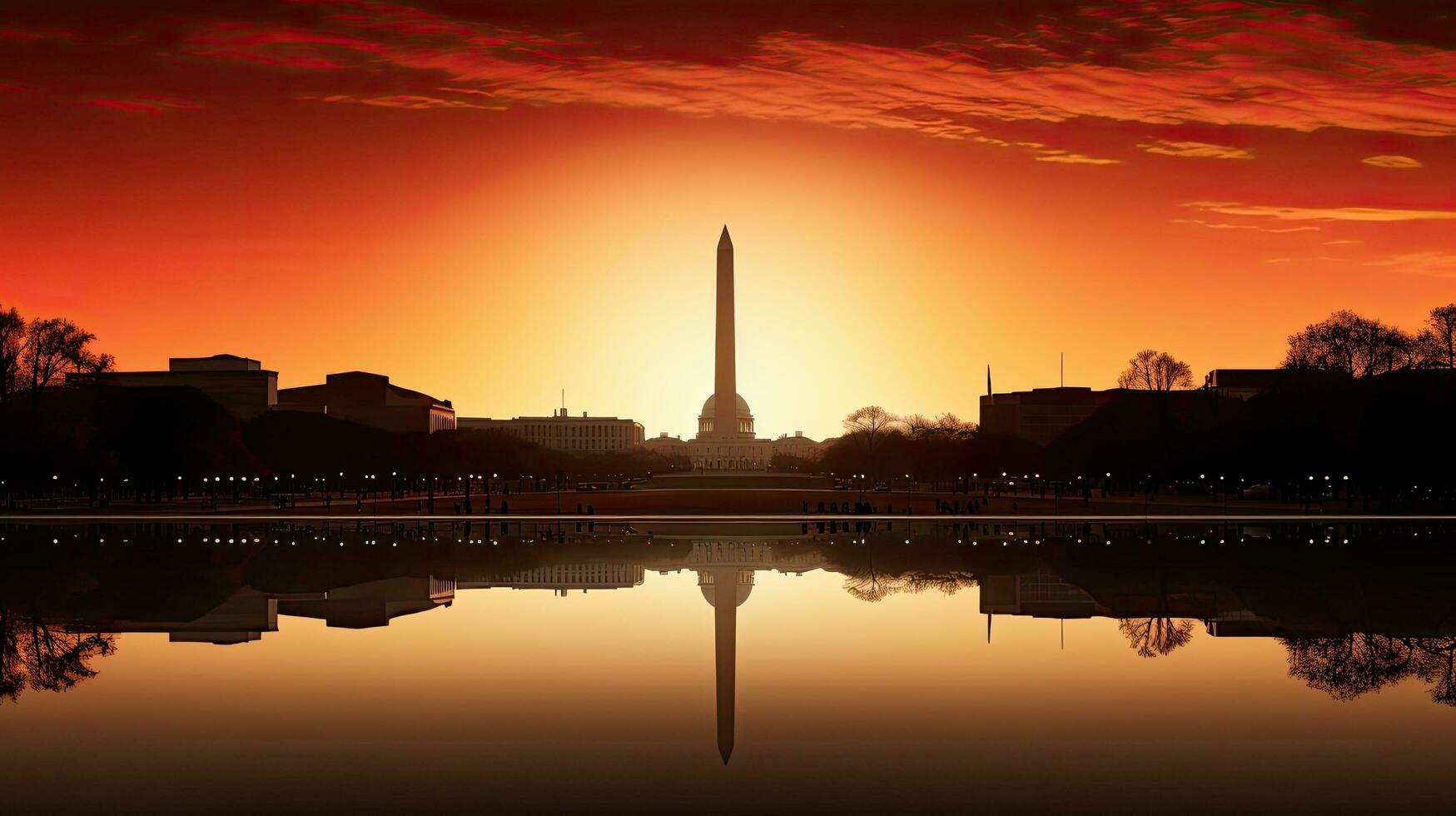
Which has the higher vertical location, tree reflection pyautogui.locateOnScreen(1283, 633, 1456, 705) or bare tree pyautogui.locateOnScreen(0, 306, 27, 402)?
bare tree pyautogui.locateOnScreen(0, 306, 27, 402)

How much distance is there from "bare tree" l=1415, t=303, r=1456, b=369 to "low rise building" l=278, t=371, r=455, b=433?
8776 centimetres

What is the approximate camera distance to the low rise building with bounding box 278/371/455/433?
128 m

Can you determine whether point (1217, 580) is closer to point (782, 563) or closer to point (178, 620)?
point (782, 563)

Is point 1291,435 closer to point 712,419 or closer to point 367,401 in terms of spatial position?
point 367,401

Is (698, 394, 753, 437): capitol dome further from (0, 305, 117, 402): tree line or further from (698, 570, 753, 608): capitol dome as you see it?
(698, 570, 753, 608): capitol dome

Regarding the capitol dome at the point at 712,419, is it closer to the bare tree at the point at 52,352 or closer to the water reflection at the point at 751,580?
the bare tree at the point at 52,352

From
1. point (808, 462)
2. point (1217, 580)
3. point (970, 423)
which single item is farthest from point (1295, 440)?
point (808, 462)

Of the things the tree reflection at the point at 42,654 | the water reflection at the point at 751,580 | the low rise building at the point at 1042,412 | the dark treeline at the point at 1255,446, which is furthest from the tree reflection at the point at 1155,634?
the low rise building at the point at 1042,412

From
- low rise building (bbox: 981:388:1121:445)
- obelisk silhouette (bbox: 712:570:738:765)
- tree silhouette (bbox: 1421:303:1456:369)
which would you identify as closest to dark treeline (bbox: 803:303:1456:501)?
tree silhouette (bbox: 1421:303:1456:369)

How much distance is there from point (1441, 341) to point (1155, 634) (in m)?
50.0

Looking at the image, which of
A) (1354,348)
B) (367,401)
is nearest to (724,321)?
(367,401)

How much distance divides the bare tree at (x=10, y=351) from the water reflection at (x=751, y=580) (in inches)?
814

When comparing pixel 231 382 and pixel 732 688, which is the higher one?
pixel 231 382

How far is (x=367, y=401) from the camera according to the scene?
12988 centimetres
